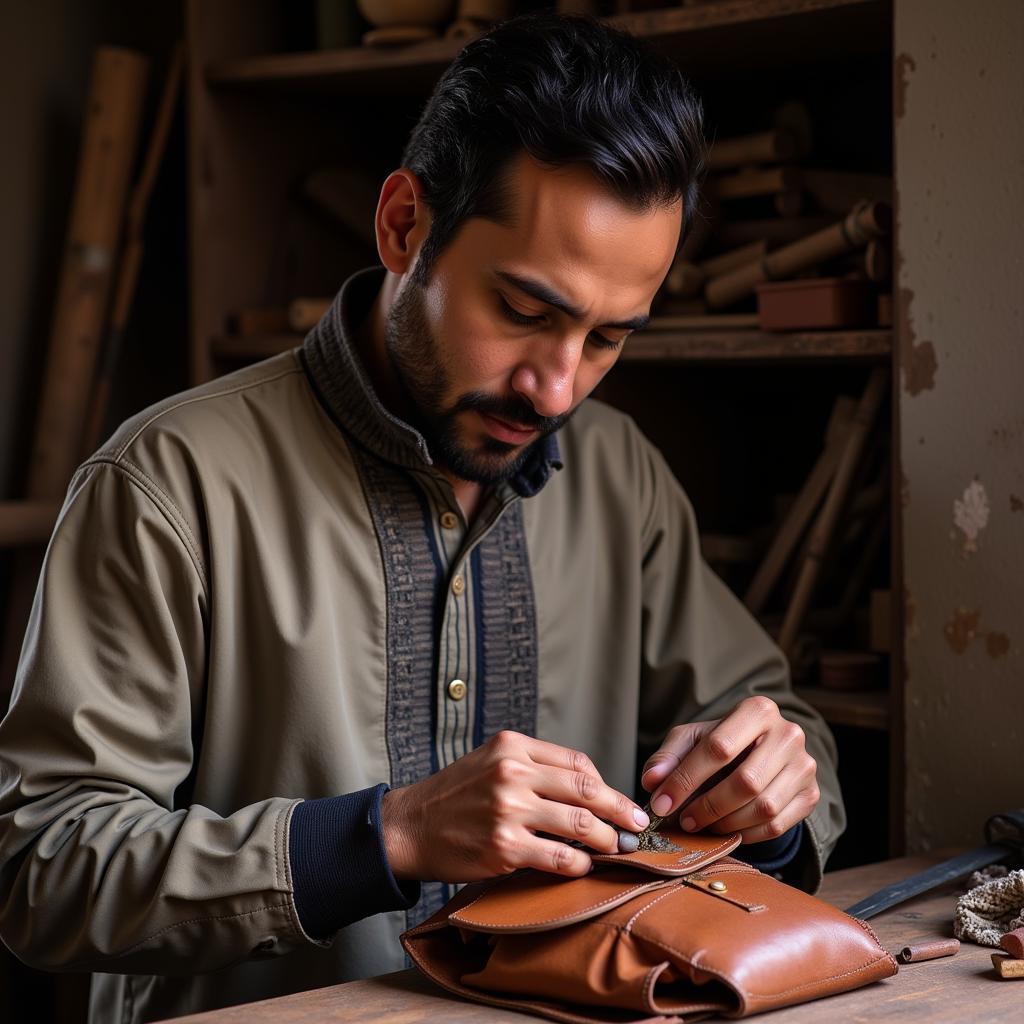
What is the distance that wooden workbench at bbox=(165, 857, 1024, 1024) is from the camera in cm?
119

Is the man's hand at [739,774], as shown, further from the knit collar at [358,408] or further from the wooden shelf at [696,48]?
the wooden shelf at [696,48]

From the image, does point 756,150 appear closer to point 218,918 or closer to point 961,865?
point 961,865

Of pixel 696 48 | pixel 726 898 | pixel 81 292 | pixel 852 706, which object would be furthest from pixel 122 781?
pixel 81 292

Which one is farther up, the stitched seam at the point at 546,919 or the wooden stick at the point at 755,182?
the wooden stick at the point at 755,182

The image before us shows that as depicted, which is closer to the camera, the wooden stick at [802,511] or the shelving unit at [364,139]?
the shelving unit at [364,139]

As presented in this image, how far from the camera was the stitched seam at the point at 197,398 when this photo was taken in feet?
5.33

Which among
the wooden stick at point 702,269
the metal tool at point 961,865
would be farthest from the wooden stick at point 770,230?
the metal tool at point 961,865

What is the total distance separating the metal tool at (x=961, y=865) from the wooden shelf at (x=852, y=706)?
0.27 meters

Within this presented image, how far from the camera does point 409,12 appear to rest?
239 cm

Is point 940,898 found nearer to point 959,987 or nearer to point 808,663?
point 959,987

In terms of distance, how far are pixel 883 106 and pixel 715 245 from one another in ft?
1.46

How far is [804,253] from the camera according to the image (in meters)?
2.12

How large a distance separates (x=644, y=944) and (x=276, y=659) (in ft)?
2.04

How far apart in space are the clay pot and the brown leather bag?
162 cm
